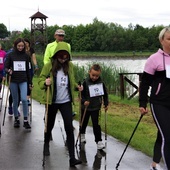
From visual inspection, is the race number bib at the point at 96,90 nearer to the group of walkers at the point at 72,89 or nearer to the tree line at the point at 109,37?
the group of walkers at the point at 72,89

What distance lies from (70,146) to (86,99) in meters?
1.30

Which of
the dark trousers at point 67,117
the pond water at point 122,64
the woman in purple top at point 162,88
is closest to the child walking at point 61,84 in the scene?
the dark trousers at point 67,117

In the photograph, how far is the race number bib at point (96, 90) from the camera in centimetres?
699

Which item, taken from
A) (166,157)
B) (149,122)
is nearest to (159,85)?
(166,157)

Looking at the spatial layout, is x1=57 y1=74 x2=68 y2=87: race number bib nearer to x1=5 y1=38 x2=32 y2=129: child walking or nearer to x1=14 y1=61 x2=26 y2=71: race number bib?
x1=5 y1=38 x2=32 y2=129: child walking

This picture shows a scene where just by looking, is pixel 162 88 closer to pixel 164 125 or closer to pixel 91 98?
pixel 164 125

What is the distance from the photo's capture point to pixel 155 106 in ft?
16.6

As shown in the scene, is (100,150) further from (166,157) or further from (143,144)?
(166,157)

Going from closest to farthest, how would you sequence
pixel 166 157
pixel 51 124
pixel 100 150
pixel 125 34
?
pixel 166 157, pixel 51 124, pixel 100 150, pixel 125 34

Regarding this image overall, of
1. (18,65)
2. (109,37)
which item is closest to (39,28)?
(18,65)

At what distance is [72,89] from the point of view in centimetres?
626

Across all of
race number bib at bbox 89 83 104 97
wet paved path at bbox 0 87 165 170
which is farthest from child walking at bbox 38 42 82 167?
race number bib at bbox 89 83 104 97

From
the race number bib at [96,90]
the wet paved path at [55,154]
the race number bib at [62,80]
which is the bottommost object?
the wet paved path at [55,154]

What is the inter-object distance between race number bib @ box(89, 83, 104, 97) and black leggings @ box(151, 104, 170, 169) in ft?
6.80
